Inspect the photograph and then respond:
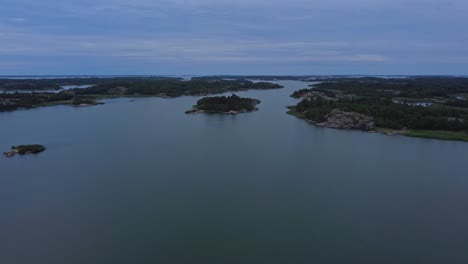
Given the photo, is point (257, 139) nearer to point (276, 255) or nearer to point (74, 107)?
point (276, 255)

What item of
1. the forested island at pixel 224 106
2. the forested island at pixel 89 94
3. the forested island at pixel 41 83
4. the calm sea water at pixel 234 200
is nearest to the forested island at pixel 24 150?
the calm sea water at pixel 234 200

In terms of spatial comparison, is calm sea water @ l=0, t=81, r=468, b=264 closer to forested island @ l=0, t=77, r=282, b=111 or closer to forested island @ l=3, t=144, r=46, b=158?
forested island @ l=3, t=144, r=46, b=158

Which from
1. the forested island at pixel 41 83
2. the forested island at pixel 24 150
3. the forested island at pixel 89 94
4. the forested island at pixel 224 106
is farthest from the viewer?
the forested island at pixel 41 83

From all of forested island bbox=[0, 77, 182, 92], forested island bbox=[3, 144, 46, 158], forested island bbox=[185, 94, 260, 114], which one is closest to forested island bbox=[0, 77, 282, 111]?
forested island bbox=[185, 94, 260, 114]

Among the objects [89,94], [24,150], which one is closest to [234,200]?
[24,150]

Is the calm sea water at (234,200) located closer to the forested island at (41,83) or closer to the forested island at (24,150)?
the forested island at (24,150)

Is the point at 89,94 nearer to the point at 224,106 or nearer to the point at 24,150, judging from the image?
the point at 224,106

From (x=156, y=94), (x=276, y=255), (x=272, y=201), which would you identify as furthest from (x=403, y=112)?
(x=156, y=94)

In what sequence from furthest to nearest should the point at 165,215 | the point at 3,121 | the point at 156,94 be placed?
the point at 156,94 → the point at 3,121 → the point at 165,215
